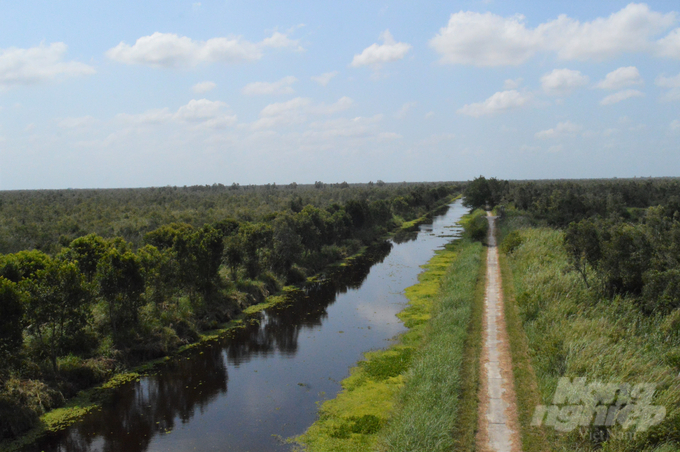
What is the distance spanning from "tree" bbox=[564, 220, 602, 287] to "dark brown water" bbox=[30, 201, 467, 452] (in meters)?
13.4

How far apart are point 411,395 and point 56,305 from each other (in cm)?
1794

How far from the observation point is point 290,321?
112 feet

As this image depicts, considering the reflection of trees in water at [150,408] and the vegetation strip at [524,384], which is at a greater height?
the vegetation strip at [524,384]

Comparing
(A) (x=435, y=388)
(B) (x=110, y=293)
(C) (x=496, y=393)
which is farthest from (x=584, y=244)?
(B) (x=110, y=293)

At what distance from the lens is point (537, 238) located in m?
51.3

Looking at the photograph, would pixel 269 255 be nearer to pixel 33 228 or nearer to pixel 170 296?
pixel 170 296

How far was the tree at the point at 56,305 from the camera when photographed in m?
20.8

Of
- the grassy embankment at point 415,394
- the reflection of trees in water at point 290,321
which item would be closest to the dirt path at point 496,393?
the grassy embankment at point 415,394

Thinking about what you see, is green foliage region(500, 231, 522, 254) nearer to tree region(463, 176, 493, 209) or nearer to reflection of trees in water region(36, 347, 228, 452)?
reflection of trees in water region(36, 347, 228, 452)

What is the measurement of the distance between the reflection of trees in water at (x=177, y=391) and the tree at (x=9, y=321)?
4.35 meters

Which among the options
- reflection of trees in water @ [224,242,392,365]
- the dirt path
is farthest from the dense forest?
the dirt path

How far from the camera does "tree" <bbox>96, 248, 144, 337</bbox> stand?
2483 centimetres

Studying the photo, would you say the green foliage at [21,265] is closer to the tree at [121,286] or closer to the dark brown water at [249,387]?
the tree at [121,286]

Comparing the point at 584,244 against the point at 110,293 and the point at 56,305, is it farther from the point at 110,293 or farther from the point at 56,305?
the point at 56,305
